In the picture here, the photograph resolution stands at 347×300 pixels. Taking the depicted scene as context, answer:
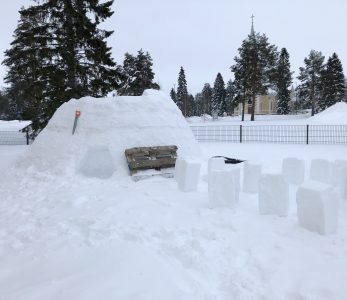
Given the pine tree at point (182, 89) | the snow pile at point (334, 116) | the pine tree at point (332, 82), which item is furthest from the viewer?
the pine tree at point (182, 89)

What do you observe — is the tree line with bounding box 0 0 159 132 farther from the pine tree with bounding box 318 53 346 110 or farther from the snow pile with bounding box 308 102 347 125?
the pine tree with bounding box 318 53 346 110

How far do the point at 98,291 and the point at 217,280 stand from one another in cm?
115

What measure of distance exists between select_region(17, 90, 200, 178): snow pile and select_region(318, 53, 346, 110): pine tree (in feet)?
120

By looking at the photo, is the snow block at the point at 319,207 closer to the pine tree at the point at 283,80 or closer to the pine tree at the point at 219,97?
the pine tree at the point at 283,80

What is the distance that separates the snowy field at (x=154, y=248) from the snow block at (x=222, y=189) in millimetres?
174

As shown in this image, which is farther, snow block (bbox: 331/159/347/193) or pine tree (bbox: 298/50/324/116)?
pine tree (bbox: 298/50/324/116)

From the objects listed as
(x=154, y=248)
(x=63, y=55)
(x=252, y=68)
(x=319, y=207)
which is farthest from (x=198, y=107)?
(x=154, y=248)

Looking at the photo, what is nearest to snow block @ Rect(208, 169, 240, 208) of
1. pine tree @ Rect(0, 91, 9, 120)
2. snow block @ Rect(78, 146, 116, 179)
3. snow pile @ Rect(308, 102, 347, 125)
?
snow block @ Rect(78, 146, 116, 179)

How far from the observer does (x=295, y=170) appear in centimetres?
649

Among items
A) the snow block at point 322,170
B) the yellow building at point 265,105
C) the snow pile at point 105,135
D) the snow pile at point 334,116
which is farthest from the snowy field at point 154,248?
the yellow building at point 265,105

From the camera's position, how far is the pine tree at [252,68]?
3512cm

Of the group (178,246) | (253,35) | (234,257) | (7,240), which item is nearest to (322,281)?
(234,257)

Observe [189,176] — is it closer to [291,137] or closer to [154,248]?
[154,248]

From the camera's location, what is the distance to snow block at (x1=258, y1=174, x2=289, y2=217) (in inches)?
180
